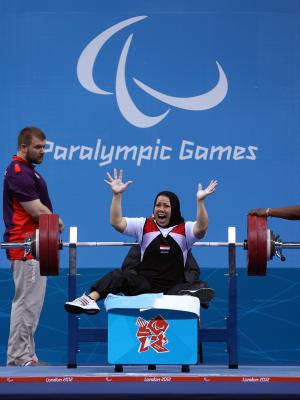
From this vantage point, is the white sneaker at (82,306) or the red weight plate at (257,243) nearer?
the white sneaker at (82,306)

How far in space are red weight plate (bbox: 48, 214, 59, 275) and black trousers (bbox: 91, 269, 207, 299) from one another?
238 mm

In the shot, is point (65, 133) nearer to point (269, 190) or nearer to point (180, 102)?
point (180, 102)

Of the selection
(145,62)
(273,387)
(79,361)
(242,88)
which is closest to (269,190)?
(242,88)

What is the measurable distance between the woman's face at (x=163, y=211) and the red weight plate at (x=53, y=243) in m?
0.60

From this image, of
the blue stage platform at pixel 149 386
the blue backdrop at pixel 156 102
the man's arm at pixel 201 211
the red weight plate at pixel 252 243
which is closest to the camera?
the blue stage platform at pixel 149 386

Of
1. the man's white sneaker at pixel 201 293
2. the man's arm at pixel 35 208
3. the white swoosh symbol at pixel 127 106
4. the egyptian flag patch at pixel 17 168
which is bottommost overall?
the man's white sneaker at pixel 201 293

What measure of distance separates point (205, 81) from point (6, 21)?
1403mm

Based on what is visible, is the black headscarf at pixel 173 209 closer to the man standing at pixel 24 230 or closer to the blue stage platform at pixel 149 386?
the man standing at pixel 24 230

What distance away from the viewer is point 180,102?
7812 millimetres

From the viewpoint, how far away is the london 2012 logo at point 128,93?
25.6ft

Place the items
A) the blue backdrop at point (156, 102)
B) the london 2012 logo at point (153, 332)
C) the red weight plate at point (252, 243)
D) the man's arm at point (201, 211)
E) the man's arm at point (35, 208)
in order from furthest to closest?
the blue backdrop at point (156, 102), the man's arm at point (35, 208), the man's arm at point (201, 211), the red weight plate at point (252, 243), the london 2012 logo at point (153, 332)

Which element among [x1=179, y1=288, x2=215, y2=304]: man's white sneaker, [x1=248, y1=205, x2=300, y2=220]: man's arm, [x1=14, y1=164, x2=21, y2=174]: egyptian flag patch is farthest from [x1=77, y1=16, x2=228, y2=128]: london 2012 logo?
[x1=179, y1=288, x2=215, y2=304]: man's white sneaker

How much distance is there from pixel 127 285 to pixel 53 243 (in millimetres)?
447

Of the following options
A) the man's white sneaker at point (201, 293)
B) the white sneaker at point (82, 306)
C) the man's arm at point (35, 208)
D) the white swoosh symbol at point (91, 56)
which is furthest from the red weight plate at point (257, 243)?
the white swoosh symbol at point (91, 56)
